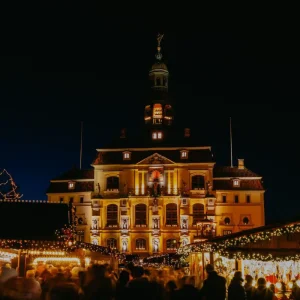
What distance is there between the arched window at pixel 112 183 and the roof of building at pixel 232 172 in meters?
11.9

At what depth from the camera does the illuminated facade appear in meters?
66.4

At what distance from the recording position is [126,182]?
68.7m

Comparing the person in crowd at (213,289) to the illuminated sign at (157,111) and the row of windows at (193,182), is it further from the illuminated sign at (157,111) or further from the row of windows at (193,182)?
the illuminated sign at (157,111)

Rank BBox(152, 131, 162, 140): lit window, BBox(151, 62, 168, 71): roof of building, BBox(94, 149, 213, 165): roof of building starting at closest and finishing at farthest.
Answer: BBox(94, 149, 213, 165): roof of building
BBox(152, 131, 162, 140): lit window
BBox(151, 62, 168, 71): roof of building

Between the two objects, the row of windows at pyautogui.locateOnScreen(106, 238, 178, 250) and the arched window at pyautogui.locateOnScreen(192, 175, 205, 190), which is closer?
the row of windows at pyautogui.locateOnScreen(106, 238, 178, 250)

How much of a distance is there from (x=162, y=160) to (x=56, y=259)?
3710 cm

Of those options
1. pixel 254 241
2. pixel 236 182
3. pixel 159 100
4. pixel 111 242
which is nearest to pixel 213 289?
pixel 254 241

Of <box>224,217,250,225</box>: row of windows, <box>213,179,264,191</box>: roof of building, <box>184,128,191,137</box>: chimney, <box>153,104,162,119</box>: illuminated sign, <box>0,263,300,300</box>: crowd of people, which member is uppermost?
<box>153,104,162,119</box>: illuminated sign

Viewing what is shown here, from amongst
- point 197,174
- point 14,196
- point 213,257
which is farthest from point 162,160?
point 213,257

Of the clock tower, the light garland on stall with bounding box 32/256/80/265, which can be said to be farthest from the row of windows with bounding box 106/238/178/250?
the light garland on stall with bounding box 32/256/80/265

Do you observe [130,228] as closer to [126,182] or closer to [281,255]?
[126,182]

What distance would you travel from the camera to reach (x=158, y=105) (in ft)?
243

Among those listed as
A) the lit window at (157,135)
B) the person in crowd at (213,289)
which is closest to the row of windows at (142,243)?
the lit window at (157,135)

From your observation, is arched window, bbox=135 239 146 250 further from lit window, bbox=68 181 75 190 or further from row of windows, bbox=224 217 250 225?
lit window, bbox=68 181 75 190
